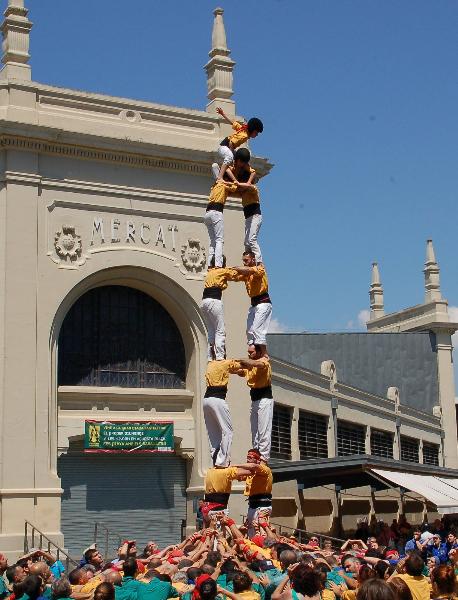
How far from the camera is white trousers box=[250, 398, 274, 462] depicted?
19844 millimetres

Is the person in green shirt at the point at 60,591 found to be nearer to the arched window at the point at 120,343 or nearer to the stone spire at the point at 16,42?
the arched window at the point at 120,343

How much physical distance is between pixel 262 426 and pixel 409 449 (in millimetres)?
24649

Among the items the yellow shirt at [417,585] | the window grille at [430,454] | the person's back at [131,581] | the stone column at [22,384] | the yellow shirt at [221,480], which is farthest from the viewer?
the window grille at [430,454]

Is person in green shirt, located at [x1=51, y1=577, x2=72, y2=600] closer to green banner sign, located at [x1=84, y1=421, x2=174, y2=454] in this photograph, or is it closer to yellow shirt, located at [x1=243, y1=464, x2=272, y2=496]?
yellow shirt, located at [x1=243, y1=464, x2=272, y2=496]

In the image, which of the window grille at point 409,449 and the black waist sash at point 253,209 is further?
the window grille at point 409,449

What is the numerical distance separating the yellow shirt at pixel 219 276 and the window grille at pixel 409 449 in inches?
954

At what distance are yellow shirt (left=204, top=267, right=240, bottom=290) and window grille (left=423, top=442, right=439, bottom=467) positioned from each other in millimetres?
26605

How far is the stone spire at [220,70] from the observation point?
31.2 meters

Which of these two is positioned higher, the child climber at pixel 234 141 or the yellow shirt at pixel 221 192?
the child climber at pixel 234 141

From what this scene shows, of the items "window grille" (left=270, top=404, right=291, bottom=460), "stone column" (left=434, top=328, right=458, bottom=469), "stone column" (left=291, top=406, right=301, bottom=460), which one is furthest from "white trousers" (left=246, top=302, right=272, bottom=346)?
"stone column" (left=434, top=328, right=458, bottom=469)

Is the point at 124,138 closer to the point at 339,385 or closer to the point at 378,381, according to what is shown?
the point at 339,385

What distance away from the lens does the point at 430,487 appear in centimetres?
2794

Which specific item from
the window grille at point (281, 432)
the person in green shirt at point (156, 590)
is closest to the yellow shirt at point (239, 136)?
the person in green shirt at point (156, 590)

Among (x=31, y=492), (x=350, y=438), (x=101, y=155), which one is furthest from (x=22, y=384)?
(x=350, y=438)
